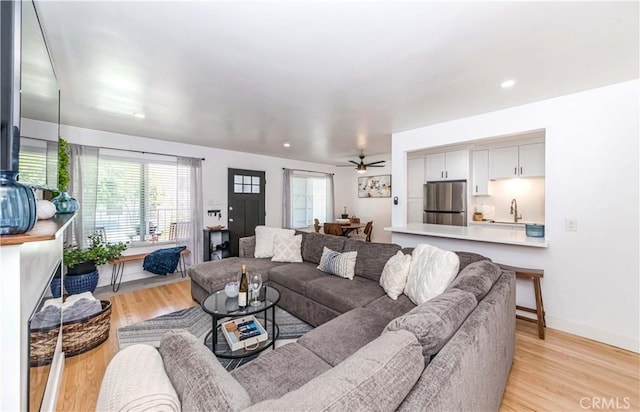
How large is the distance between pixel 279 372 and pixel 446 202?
4.61 metres

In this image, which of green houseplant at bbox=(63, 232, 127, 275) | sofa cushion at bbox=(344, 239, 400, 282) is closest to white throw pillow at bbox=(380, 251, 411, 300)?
sofa cushion at bbox=(344, 239, 400, 282)

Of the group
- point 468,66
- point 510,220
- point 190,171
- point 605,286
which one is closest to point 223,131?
point 190,171

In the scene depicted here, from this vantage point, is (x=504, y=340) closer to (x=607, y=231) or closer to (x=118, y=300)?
(x=607, y=231)

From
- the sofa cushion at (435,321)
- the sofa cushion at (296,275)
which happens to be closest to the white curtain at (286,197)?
the sofa cushion at (296,275)

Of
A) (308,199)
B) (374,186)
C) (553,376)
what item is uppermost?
(374,186)

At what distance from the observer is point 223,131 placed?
4004mm

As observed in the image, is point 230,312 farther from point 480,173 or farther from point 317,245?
point 480,173

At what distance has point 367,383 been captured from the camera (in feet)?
2.56

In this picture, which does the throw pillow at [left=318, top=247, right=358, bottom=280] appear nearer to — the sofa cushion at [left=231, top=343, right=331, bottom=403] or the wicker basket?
the sofa cushion at [left=231, top=343, right=331, bottom=403]

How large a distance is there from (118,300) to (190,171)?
235cm

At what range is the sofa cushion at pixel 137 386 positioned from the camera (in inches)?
27.8

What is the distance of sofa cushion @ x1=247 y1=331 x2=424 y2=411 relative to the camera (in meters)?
0.69

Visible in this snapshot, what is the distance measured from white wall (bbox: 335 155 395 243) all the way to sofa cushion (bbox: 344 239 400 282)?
4.40 m

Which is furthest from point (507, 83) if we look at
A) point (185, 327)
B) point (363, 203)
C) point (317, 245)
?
point (363, 203)
